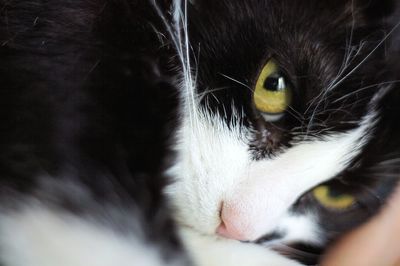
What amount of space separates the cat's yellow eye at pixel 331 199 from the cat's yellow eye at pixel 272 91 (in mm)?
159

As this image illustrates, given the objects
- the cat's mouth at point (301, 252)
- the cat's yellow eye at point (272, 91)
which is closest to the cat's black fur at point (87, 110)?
the cat's yellow eye at point (272, 91)

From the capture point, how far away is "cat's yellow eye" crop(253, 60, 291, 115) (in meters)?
0.88

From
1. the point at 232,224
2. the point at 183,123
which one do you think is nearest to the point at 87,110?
the point at 183,123

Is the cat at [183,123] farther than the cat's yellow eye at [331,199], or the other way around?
the cat's yellow eye at [331,199]

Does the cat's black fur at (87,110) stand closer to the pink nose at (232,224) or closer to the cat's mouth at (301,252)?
the pink nose at (232,224)

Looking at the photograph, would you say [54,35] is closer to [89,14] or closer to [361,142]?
[89,14]

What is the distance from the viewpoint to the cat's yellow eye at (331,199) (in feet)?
3.26

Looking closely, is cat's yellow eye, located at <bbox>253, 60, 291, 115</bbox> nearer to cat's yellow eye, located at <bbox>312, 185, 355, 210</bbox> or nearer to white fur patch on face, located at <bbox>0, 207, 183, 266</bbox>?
cat's yellow eye, located at <bbox>312, 185, 355, 210</bbox>

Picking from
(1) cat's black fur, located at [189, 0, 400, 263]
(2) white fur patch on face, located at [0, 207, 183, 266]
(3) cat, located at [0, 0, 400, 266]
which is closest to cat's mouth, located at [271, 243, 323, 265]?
(3) cat, located at [0, 0, 400, 266]

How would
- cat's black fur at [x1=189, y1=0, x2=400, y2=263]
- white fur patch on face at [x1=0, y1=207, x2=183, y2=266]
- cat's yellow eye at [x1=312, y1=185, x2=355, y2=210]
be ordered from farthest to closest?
1. cat's yellow eye at [x1=312, y1=185, x2=355, y2=210]
2. cat's black fur at [x1=189, y1=0, x2=400, y2=263]
3. white fur patch on face at [x1=0, y1=207, x2=183, y2=266]

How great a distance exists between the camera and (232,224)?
907mm

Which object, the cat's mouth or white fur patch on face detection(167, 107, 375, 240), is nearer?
white fur patch on face detection(167, 107, 375, 240)

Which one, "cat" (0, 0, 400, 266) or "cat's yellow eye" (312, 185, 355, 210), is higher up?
"cat" (0, 0, 400, 266)

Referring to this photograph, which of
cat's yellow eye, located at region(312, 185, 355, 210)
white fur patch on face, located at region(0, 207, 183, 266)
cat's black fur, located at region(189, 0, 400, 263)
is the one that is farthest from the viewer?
cat's yellow eye, located at region(312, 185, 355, 210)
